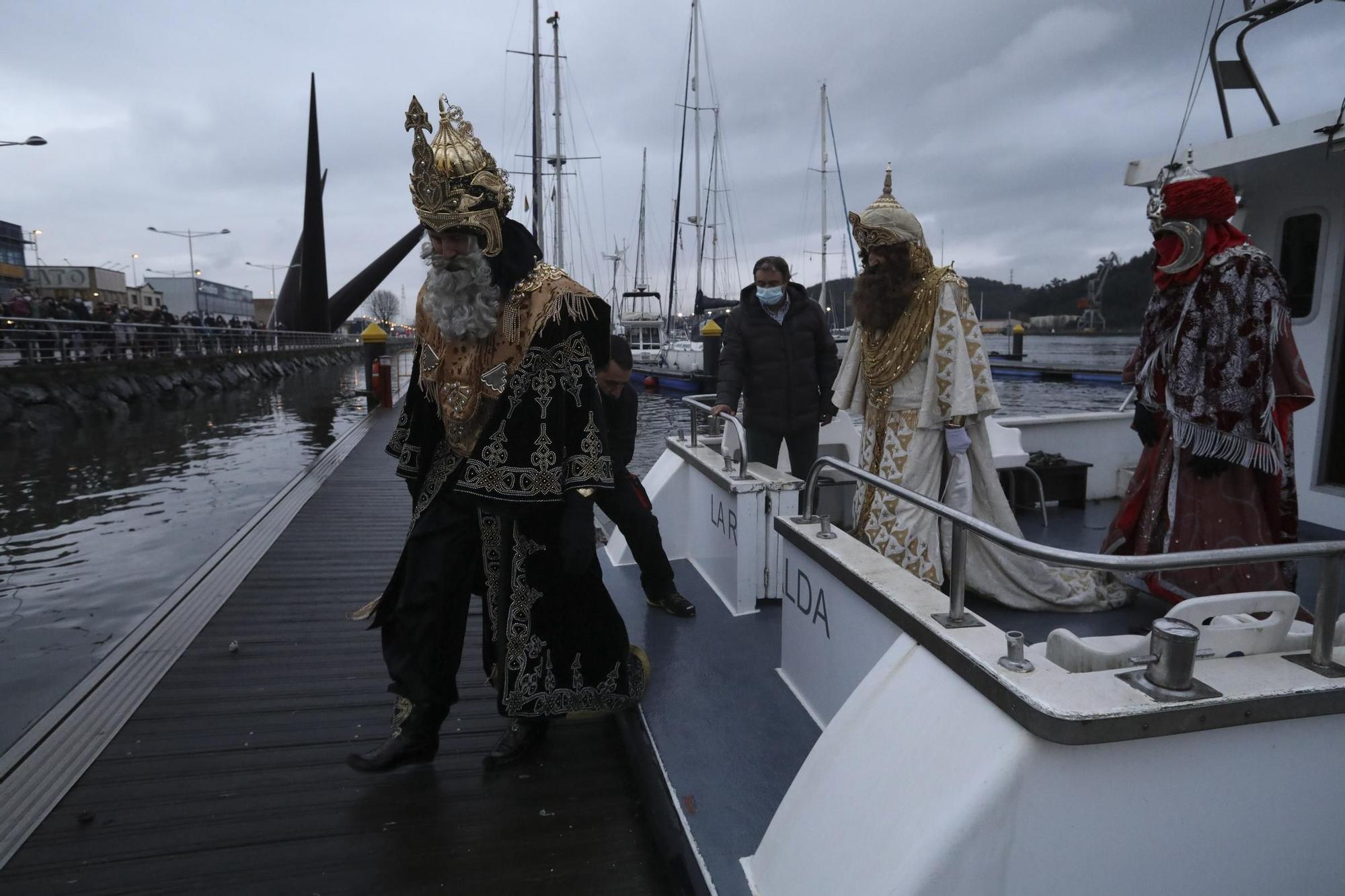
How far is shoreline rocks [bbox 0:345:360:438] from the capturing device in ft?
44.2

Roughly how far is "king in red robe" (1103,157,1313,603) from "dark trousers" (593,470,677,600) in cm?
207

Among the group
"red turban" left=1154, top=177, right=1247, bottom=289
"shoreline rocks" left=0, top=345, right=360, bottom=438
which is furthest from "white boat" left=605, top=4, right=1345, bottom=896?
"shoreline rocks" left=0, top=345, right=360, bottom=438

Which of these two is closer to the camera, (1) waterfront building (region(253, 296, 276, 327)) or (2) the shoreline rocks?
(2) the shoreline rocks

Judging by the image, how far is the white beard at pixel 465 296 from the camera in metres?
2.42

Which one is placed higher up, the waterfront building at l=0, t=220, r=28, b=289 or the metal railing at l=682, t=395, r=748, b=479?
the waterfront building at l=0, t=220, r=28, b=289

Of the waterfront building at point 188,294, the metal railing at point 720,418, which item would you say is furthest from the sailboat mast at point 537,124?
the waterfront building at point 188,294

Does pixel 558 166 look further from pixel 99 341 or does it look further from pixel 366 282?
pixel 366 282

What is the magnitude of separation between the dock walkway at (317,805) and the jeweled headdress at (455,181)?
1.74 m

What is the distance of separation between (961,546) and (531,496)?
1.22 metres

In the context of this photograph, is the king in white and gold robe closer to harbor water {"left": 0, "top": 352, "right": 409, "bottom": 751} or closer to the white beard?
the white beard

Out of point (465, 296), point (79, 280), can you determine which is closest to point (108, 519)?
point (465, 296)

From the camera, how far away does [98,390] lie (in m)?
15.9

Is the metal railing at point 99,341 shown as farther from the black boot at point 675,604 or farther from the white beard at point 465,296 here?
the white beard at point 465,296

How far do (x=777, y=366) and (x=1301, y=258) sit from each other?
9.17ft
